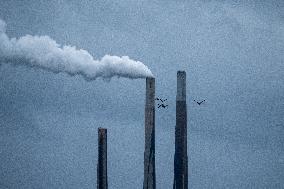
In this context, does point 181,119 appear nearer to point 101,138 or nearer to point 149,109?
point 149,109

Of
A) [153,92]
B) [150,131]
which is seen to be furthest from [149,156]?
[153,92]

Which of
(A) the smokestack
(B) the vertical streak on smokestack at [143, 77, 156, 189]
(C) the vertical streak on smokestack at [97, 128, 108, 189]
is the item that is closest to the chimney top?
(A) the smokestack

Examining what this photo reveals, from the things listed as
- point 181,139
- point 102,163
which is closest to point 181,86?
point 181,139

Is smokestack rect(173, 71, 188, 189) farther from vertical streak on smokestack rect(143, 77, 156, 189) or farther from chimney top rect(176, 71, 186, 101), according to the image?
vertical streak on smokestack rect(143, 77, 156, 189)

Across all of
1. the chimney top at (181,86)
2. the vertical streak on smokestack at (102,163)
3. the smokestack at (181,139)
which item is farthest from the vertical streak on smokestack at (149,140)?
the vertical streak on smokestack at (102,163)

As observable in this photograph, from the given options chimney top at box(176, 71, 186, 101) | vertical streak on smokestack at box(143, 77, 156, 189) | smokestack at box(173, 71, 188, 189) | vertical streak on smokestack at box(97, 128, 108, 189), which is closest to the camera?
vertical streak on smokestack at box(97, 128, 108, 189)

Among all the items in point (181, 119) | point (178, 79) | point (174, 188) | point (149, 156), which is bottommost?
point (174, 188)

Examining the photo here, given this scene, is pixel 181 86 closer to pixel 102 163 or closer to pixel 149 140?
pixel 149 140
